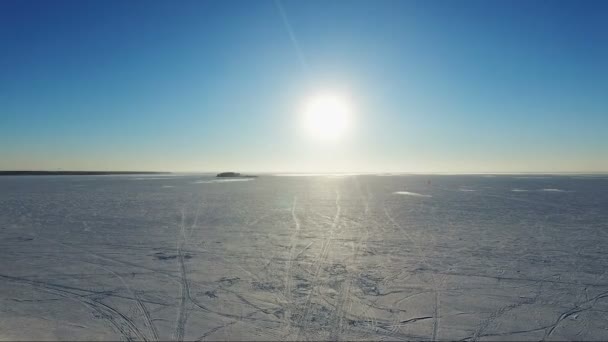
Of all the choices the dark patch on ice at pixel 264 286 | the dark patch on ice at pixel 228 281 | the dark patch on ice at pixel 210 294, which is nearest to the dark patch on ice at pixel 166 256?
the dark patch on ice at pixel 228 281

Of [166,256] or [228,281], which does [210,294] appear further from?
[166,256]

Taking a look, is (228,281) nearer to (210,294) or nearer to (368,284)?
(210,294)

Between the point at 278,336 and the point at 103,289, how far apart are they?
3.62m

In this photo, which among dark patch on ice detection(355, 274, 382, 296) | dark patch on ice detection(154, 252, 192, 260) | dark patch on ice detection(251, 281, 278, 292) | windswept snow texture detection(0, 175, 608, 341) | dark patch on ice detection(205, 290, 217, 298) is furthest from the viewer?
dark patch on ice detection(154, 252, 192, 260)

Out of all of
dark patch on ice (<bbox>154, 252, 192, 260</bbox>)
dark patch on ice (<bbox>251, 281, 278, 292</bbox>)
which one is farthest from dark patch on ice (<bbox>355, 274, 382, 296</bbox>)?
dark patch on ice (<bbox>154, 252, 192, 260</bbox>)

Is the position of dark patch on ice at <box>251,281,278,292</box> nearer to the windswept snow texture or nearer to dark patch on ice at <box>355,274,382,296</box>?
the windswept snow texture

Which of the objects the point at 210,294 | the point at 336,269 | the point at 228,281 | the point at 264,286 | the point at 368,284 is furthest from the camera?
the point at 336,269

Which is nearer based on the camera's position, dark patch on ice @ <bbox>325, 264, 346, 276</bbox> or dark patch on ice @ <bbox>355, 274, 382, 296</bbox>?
dark patch on ice @ <bbox>355, 274, 382, 296</bbox>

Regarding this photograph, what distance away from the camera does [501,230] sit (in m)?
11.4

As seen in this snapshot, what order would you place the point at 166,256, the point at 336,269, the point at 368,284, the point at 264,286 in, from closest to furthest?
the point at 264,286, the point at 368,284, the point at 336,269, the point at 166,256

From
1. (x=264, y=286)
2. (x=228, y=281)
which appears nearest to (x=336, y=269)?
(x=264, y=286)

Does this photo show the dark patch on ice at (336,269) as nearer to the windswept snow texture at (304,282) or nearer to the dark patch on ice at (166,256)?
the windswept snow texture at (304,282)

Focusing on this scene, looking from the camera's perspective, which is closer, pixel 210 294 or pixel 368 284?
pixel 210 294

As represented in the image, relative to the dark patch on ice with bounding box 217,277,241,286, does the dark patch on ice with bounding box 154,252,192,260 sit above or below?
above
